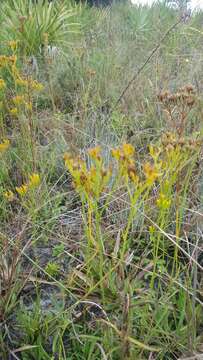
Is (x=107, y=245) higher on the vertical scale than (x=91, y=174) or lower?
lower

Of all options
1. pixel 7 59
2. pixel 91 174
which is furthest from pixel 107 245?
pixel 7 59

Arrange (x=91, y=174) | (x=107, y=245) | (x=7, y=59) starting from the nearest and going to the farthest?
(x=91, y=174) → (x=107, y=245) → (x=7, y=59)

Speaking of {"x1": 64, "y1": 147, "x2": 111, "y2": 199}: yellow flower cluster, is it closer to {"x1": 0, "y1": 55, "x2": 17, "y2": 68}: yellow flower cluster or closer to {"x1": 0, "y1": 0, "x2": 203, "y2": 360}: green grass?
{"x1": 0, "y1": 0, "x2": 203, "y2": 360}: green grass

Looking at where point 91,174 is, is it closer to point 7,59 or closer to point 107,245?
point 107,245

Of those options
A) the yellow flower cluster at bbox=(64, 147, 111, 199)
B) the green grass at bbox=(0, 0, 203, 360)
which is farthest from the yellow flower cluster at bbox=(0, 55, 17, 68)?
the yellow flower cluster at bbox=(64, 147, 111, 199)

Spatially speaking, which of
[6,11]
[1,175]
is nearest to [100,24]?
[6,11]

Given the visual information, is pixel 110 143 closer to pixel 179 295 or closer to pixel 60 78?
pixel 179 295

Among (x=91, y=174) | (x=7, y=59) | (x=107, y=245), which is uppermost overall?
(x=7, y=59)

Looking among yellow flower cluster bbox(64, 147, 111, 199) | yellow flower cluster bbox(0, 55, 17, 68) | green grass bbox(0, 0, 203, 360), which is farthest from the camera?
yellow flower cluster bbox(0, 55, 17, 68)

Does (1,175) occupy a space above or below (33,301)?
above

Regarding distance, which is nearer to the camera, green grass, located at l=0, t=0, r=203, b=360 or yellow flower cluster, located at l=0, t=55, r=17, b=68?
green grass, located at l=0, t=0, r=203, b=360

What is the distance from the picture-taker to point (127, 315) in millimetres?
1002

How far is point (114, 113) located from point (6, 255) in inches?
45.8

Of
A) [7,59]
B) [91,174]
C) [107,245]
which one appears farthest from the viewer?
[7,59]
